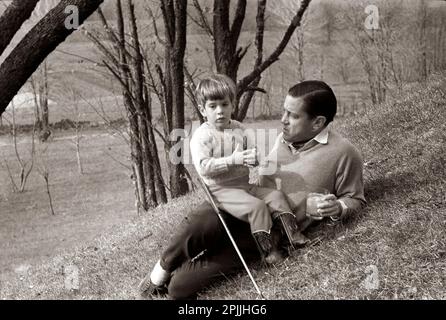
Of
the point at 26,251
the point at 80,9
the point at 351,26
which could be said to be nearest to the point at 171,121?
the point at 80,9

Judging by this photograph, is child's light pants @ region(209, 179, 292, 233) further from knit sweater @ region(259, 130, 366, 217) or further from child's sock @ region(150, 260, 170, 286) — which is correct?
child's sock @ region(150, 260, 170, 286)

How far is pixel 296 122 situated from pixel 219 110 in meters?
0.56

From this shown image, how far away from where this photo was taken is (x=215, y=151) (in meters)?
4.00

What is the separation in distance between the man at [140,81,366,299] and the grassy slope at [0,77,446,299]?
0.15 m

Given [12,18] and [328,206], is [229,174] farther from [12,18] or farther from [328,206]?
[12,18]

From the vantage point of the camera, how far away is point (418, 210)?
163 inches

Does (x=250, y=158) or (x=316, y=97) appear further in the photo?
(x=316, y=97)

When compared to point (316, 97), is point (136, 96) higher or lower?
lower

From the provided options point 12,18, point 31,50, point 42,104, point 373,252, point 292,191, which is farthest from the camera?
point 42,104

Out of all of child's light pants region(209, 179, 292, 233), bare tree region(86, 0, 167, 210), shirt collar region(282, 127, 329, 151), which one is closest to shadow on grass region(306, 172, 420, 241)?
child's light pants region(209, 179, 292, 233)

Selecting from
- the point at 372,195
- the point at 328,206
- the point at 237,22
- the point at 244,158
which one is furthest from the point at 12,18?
the point at 237,22

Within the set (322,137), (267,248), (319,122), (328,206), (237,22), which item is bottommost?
(267,248)

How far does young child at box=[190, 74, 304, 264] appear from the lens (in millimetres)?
3855

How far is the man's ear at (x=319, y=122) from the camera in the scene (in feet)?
13.7
